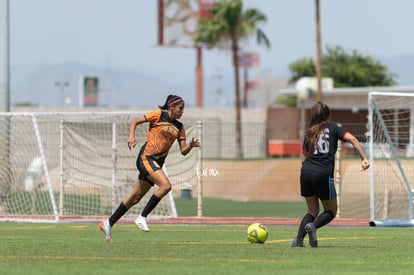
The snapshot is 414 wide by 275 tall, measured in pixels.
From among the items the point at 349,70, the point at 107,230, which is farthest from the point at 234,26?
the point at 107,230

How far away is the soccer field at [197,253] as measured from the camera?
13.8 meters

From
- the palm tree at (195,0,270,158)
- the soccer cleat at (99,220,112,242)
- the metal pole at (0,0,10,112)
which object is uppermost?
the palm tree at (195,0,270,158)

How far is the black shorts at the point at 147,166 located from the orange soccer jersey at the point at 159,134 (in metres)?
0.10

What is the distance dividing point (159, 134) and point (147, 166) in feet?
1.82

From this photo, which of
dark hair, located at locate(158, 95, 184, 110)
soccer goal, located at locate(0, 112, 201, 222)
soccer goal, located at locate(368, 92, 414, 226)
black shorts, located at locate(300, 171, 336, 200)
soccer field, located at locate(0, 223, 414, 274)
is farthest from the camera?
soccer goal, located at locate(0, 112, 201, 222)

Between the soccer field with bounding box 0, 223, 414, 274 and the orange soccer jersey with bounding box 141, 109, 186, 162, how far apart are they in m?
1.33

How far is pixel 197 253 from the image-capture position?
15.9 m

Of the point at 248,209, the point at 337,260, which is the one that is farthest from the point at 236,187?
the point at 337,260

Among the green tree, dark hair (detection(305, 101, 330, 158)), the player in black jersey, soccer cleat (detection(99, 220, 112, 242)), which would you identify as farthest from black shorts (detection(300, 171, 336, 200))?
the green tree

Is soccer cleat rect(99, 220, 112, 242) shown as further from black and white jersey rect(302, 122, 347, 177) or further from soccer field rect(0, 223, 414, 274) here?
black and white jersey rect(302, 122, 347, 177)

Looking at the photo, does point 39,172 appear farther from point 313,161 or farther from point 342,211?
point 313,161

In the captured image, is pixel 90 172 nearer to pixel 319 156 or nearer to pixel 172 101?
pixel 172 101

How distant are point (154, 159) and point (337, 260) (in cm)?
445

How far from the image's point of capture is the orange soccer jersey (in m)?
18.8
